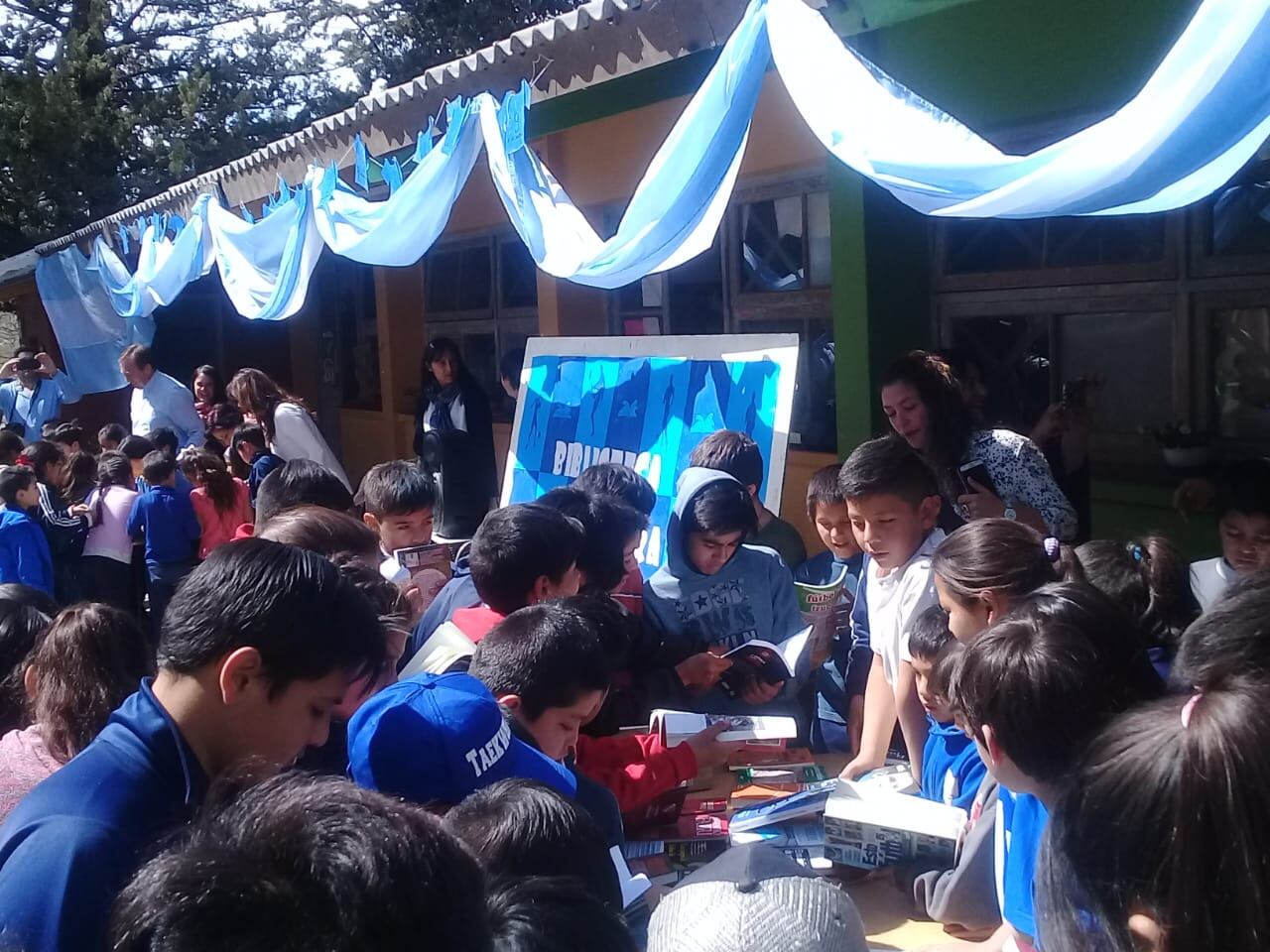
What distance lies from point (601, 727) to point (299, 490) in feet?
4.01

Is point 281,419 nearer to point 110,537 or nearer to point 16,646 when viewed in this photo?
point 110,537

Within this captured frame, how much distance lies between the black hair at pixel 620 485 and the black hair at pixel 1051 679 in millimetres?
1610

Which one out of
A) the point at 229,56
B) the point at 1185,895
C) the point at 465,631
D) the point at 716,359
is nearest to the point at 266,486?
the point at 465,631

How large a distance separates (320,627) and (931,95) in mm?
3347

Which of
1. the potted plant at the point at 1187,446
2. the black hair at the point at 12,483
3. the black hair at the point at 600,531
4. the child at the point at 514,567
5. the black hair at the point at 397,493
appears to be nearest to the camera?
the child at the point at 514,567

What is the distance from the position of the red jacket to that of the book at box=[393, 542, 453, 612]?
36.0 inches

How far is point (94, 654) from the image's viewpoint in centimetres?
182

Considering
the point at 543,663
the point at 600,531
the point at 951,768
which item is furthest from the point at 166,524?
the point at 951,768

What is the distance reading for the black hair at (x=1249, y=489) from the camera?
2459mm

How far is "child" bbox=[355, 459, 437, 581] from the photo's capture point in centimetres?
304

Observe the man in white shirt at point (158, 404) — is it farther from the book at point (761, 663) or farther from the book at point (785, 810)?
the book at point (785, 810)

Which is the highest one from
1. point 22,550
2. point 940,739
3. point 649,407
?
point 649,407

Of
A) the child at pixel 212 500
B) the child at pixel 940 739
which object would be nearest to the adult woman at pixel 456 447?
the child at pixel 212 500

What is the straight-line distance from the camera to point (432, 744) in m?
1.35
